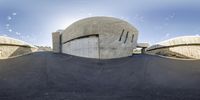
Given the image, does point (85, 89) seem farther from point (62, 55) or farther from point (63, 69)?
point (62, 55)

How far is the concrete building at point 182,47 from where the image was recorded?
26969 millimetres

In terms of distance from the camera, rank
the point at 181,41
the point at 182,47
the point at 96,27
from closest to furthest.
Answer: the point at 96,27 → the point at 182,47 → the point at 181,41

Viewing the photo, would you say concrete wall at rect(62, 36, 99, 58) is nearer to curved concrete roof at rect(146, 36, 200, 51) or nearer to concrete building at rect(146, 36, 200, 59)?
concrete building at rect(146, 36, 200, 59)

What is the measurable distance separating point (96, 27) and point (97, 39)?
90 centimetres

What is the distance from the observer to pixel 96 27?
1905 centimetres

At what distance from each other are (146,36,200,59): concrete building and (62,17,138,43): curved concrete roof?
9.26m

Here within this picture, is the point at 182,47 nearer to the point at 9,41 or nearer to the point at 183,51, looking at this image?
the point at 183,51

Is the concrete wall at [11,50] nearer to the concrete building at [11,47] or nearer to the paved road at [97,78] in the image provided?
the concrete building at [11,47]

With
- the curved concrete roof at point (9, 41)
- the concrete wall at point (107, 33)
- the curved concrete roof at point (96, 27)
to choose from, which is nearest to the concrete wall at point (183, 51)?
the concrete wall at point (107, 33)

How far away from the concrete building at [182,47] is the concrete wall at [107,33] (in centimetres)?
886

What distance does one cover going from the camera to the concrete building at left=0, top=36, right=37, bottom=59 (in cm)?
2704

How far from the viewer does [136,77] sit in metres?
14.4

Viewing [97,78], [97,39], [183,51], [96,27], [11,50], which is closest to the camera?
[97,78]

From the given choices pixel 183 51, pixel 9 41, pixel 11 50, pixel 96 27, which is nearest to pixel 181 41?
pixel 183 51
